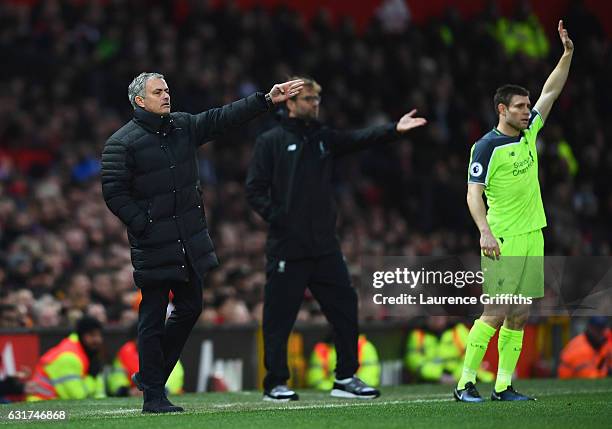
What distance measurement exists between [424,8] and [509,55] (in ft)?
5.29

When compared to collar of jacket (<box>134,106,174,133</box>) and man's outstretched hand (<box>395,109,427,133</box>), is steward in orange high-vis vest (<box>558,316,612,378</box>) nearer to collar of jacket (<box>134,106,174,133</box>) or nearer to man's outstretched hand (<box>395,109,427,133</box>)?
man's outstretched hand (<box>395,109,427,133</box>)

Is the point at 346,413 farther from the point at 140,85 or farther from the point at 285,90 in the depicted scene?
the point at 140,85

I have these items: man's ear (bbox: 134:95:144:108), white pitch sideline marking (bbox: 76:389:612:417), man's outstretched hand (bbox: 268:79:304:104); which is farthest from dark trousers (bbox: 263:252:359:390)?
man's ear (bbox: 134:95:144:108)

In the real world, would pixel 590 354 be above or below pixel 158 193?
below

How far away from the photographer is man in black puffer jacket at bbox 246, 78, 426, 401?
1009cm

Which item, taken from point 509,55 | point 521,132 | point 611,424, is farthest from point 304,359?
point 509,55

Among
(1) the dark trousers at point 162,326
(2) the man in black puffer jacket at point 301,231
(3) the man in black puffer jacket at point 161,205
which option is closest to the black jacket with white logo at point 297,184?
(2) the man in black puffer jacket at point 301,231

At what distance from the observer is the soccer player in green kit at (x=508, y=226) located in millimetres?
9141

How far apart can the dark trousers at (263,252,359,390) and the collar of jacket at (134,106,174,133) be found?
1901 mm

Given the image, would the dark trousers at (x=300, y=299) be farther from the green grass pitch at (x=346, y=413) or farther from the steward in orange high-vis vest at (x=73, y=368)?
the steward in orange high-vis vest at (x=73, y=368)

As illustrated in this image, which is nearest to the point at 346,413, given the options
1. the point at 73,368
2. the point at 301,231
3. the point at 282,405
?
the point at 282,405

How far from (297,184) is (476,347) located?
1.86m

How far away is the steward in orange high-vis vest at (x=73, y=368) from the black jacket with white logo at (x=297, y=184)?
2.42 meters

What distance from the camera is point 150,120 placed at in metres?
8.58
